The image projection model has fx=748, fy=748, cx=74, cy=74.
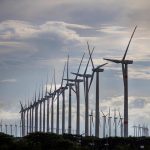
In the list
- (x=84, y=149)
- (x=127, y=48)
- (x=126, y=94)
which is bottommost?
(x=84, y=149)

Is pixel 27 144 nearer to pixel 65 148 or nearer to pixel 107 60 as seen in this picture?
pixel 65 148

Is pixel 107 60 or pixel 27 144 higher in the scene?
pixel 107 60

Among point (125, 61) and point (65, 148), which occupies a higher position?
point (125, 61)

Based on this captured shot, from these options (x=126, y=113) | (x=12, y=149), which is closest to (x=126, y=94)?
(x=126, y=113)

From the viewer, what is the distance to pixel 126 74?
635 ft

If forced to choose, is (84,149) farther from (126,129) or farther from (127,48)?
(127,48)

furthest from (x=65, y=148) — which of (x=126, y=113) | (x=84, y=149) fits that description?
(x=126, y=113)

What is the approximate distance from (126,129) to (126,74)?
46.6 ft

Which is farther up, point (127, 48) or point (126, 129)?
point (127, 48)

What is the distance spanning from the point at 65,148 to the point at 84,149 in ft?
25.9

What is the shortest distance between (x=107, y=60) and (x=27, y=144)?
101ft

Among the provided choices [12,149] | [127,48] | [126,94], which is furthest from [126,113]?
[12,149]

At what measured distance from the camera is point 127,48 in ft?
630

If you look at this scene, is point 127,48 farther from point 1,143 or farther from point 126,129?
point 1,143
